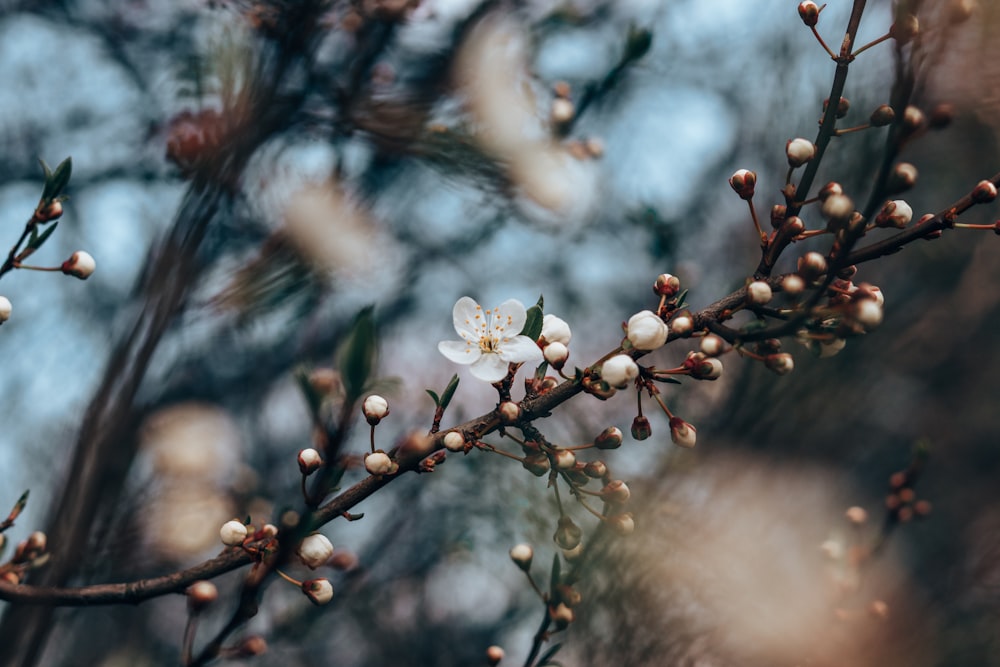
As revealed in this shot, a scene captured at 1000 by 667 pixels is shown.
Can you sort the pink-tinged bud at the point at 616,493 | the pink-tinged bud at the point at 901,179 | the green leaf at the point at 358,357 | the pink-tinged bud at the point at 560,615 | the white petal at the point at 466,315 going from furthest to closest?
the white petal at the point at 466,315 < the pink-tinged bud at the point at 560,615 < the pink-tinged bud at the point at 616,493 < the pink-tinged bud at the point at 901,179 < the green leaf at the point at 358,357

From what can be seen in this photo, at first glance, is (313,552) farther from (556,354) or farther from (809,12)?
(809,12)

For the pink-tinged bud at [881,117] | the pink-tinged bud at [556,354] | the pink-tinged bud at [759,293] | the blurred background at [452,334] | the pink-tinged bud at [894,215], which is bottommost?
the blurred background at [452,334]

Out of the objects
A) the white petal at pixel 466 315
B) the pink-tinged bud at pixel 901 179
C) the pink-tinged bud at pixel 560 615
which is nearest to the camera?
the pink-tinged bud at pixel 901 179

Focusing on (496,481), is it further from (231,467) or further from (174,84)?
(174,84)

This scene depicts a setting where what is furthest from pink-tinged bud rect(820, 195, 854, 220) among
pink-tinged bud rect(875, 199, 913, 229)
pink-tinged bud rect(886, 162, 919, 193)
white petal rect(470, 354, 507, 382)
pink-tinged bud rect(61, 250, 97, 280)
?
pink-tinged bud rect(61, 250, 97, 280)

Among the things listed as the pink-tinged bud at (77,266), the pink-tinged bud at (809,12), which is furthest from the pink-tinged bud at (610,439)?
the pink-tinged bud at (77,266)

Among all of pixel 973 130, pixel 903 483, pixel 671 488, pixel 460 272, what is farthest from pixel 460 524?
pixel 973 130

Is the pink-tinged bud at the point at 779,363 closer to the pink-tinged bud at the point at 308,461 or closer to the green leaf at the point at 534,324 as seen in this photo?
the green leaf at the point at 534,324
